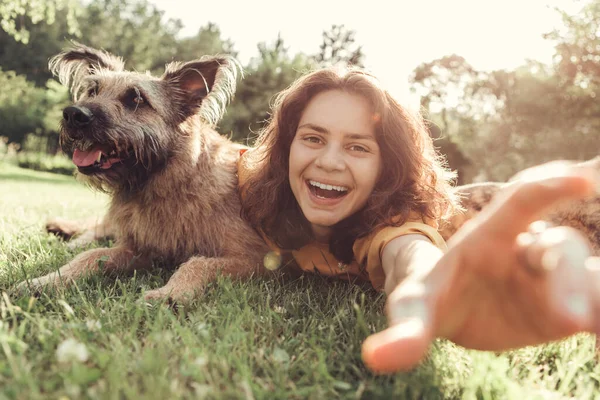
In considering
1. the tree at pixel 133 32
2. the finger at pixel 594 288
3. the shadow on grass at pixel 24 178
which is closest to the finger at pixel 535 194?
the finger at pixel 594 288

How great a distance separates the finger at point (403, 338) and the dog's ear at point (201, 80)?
3.00 m

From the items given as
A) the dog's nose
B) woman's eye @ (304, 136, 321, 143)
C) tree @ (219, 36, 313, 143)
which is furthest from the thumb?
tree @ (219, 36, 313, 143)

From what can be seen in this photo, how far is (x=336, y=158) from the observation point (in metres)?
2.86

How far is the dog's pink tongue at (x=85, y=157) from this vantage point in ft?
11.1

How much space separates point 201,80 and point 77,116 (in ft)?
3.66

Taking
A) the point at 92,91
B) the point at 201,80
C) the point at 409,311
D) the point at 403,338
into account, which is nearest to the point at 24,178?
the point at 92,91

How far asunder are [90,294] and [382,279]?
1700mm

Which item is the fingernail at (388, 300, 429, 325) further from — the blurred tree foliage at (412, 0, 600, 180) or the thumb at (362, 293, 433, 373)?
the blurred tree foliage at (412, 0, 600, 180)

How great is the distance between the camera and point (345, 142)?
293 centimetres

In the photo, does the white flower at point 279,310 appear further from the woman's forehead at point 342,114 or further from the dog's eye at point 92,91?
the dog's eye at point 92,91

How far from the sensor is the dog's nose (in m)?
3.23

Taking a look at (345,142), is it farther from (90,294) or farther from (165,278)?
(90,294)

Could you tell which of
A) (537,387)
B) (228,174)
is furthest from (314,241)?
(537,387)

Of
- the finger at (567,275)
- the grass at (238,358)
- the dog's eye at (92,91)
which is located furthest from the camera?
the dog's eye at (92,91)
